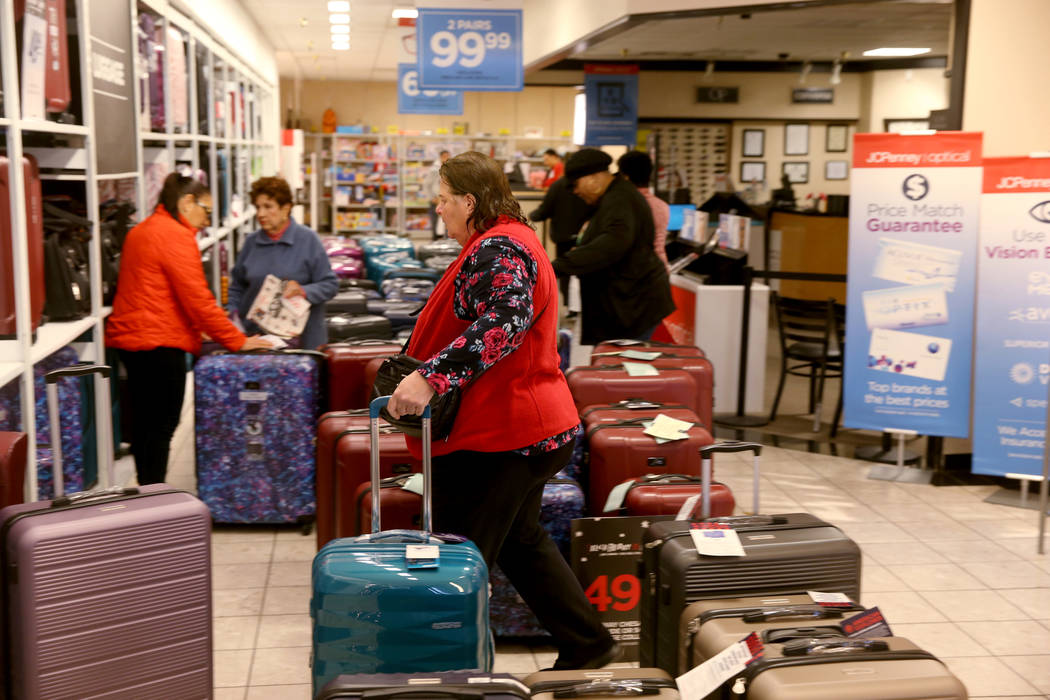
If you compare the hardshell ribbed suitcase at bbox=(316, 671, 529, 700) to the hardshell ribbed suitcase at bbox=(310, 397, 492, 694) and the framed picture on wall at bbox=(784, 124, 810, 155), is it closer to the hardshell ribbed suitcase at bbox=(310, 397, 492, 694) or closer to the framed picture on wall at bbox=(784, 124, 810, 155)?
the hardshell ribbed suitcase at bbox=(310, 397, 492, 694)

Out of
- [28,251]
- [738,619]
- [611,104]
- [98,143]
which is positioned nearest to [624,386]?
[738,619]

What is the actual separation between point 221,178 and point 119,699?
23.1 ft

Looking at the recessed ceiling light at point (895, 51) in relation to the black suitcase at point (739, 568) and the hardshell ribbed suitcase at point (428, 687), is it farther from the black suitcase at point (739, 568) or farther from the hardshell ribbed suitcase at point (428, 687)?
the hardshell ribbed suitcase at point (428, 687)

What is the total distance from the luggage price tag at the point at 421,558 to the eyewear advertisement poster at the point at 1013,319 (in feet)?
13.0

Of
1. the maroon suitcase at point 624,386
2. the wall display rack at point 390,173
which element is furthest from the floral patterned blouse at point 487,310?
the wall display rack at point 390,173

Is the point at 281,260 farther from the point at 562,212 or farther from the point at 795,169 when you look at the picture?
the point at 795,169

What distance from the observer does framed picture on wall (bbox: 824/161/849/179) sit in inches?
637

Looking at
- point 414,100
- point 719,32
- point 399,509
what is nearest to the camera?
point 399,509

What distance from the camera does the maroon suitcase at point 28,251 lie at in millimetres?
3719

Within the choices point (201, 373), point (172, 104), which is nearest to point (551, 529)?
point (201, 373)

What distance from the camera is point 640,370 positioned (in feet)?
15.1

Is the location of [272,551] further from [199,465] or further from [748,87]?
[748,87]

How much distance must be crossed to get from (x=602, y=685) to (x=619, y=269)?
12.6 feet

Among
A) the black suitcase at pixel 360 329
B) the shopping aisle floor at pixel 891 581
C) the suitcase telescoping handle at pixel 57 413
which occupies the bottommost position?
the shopping aisle floor at pixel 891 581
